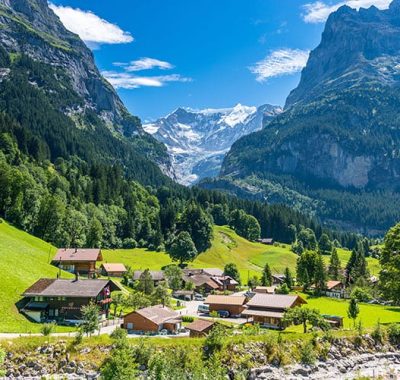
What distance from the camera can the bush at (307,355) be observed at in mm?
58281

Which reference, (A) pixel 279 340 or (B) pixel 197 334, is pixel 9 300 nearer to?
(B) pixel 197 334

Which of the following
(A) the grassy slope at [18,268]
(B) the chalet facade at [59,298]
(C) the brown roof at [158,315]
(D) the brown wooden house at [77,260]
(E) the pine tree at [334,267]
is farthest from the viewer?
(E) the pine tree at [334,267]

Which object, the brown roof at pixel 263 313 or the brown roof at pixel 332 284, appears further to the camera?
the brown roof at pixel 332 284

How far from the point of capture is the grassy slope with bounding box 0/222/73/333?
61375 millimetres

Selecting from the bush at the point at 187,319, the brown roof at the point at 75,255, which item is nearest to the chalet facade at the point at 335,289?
the bush at the point at 187,319

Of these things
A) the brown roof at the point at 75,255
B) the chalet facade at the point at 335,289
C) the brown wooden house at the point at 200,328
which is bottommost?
the chalet facade at the point at 335,289

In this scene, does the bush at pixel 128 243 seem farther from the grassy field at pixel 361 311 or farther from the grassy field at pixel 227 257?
the grassy field at pixel 361 311

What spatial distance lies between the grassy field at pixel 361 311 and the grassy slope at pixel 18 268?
41727 millimetres

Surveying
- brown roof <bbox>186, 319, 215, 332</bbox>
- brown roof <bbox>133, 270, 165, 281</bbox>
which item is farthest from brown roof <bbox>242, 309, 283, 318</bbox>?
brown roof <bbox>133, 270, 165, 281</bbox>

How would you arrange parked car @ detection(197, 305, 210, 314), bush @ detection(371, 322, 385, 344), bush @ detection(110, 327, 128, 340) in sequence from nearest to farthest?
bush @ detection(110, 327, 128, 340)
bush @ detection(371, 322, 385, 344)
parked car @ detection(197, 305, 210, 314)

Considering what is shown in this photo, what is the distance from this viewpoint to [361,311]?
91.8m

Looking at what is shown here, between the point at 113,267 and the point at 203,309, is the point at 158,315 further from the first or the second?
the point at 113,267

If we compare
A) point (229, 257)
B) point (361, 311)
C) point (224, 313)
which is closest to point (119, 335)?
point (224, 313)

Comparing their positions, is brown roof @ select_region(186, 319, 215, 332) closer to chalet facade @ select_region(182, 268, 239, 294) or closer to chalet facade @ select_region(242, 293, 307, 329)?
chalet facade @ select_region(242, 293, 307, 329)
